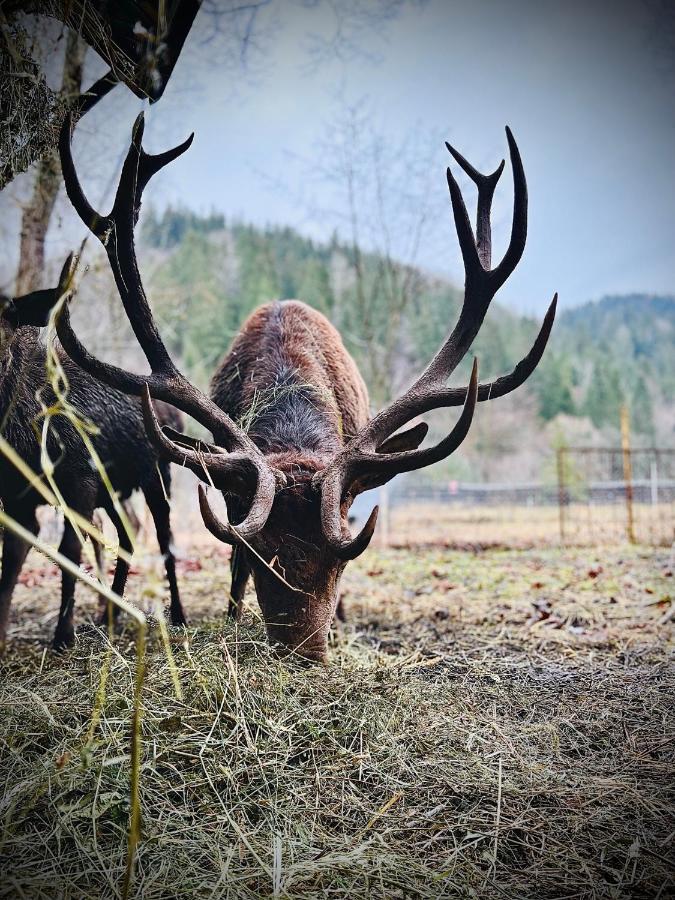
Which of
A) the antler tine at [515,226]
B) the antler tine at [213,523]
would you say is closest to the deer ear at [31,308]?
the antler tine at [213,523]

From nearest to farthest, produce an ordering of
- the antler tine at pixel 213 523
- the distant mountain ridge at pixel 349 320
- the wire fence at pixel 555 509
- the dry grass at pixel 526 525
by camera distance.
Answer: the antler tine at pixel 213 523 < the wire fence at pixel 555 509 < the dry grass at pixel 526 525 < the distant mountain ridge at pixel 349 320

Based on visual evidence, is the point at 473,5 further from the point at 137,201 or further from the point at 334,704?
the point at 334,704

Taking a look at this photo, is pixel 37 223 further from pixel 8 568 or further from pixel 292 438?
pixel 292 438

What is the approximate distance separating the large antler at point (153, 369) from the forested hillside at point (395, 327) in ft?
30.0

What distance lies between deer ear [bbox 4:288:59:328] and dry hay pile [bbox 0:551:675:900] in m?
1.63

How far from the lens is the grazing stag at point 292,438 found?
9.42 ft

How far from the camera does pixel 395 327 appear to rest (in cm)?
1297

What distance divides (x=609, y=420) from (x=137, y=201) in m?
59.8

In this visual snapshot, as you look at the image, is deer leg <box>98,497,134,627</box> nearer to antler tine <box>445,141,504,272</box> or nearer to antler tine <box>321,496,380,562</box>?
antler tine <box>321,496,380,562</box>

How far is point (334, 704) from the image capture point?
8.85 feet

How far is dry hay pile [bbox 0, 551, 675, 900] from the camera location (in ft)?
5.72

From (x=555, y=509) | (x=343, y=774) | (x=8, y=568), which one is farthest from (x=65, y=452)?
(x=555, y=509)

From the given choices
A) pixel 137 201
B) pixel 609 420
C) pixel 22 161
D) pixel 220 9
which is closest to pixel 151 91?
pixel 137 201

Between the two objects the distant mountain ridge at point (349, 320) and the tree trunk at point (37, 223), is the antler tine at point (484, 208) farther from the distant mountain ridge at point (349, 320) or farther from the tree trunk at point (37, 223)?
Result: the distant mountain ridge at point (349, 320)
